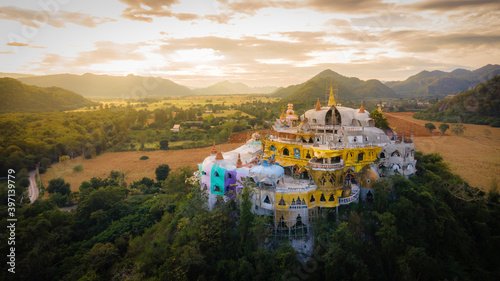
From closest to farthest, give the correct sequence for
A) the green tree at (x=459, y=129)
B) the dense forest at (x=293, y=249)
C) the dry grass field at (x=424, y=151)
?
the dense forest at (x=293, y=249) < the dry grass field at (x=424, y=151) < the green tree at (x=459, y=129)

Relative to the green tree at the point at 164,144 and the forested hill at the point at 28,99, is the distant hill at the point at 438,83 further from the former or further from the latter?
the forested hill at the point at 28,99

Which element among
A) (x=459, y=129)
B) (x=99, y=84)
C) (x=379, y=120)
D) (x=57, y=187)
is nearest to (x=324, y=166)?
(x=379, y=120)

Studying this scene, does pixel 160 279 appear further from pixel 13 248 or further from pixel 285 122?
pixel 285 122

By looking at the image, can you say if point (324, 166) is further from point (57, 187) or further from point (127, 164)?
point (127, 164)

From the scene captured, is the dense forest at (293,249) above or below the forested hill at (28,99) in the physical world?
below

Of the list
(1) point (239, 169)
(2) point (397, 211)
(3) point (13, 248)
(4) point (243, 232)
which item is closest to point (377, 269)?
(2) point (397, 211)

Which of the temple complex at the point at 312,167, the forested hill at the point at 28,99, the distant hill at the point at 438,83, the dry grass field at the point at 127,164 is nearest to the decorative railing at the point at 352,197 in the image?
the temple complex at the point at 312,167

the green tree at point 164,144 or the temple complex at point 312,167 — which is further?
the green tree at point 164,144

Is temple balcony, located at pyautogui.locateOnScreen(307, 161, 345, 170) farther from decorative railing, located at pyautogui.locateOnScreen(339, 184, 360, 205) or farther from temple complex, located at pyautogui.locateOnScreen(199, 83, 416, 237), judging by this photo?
decorative railing, located at pyautogui.locateOnScreen(339, 184, 360, 205)
